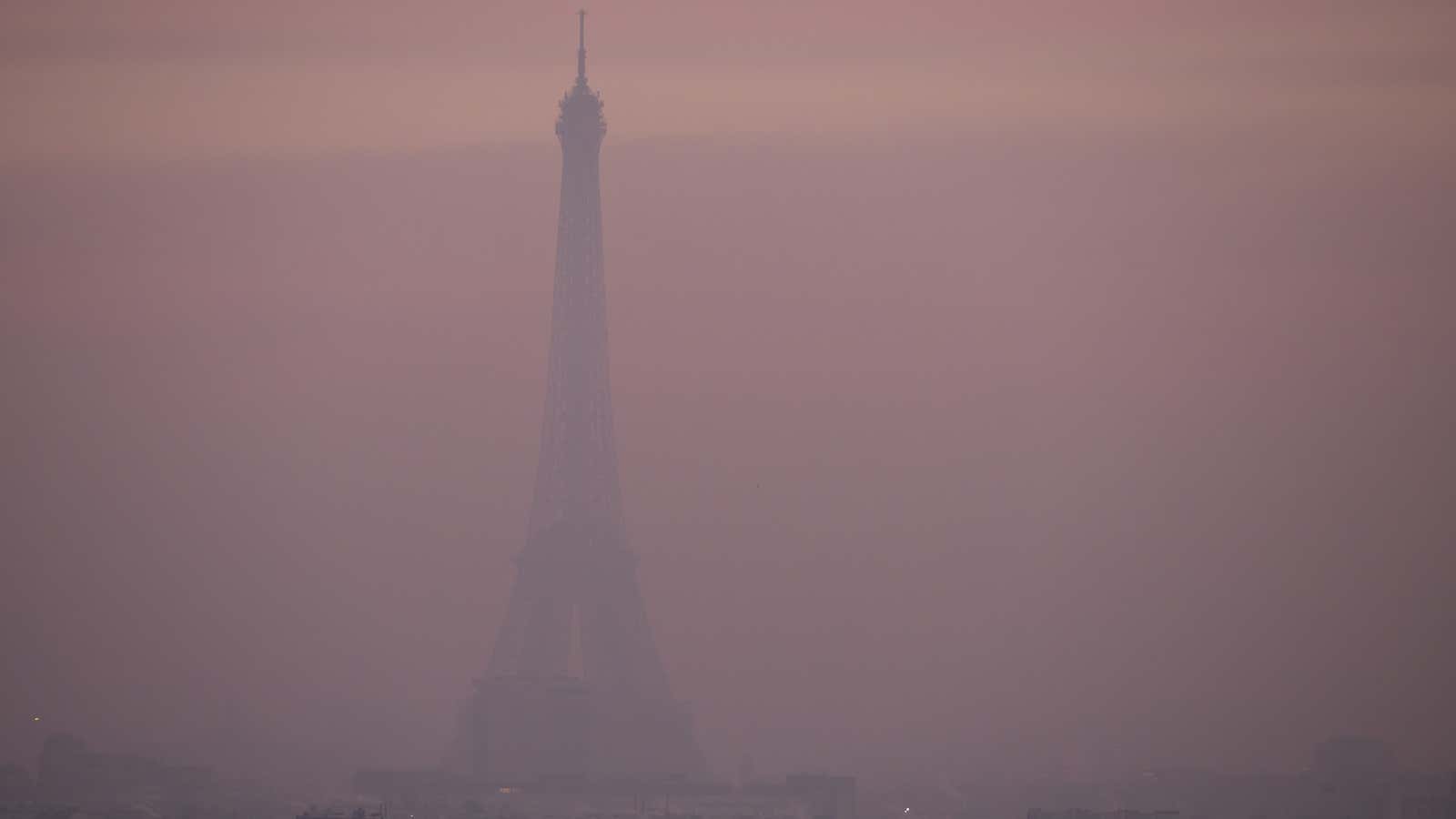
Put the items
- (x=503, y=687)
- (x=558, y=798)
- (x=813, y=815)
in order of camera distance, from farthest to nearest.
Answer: (x=503, y=687) → (x=558, y=798) → (x=813, y=815)

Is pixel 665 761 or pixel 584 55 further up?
pixel 584 55

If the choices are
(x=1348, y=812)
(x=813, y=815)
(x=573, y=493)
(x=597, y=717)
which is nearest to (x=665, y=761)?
(x=597, y=717)

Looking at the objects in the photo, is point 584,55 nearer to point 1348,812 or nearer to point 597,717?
point 597,717

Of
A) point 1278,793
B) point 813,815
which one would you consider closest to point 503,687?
point 813,815

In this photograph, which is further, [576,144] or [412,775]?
[576,144]

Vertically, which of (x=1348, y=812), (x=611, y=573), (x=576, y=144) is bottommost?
(x=1348, y=812)

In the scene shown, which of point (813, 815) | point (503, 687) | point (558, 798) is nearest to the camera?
point (813, 815)

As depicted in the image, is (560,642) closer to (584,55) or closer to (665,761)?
(665,761)
